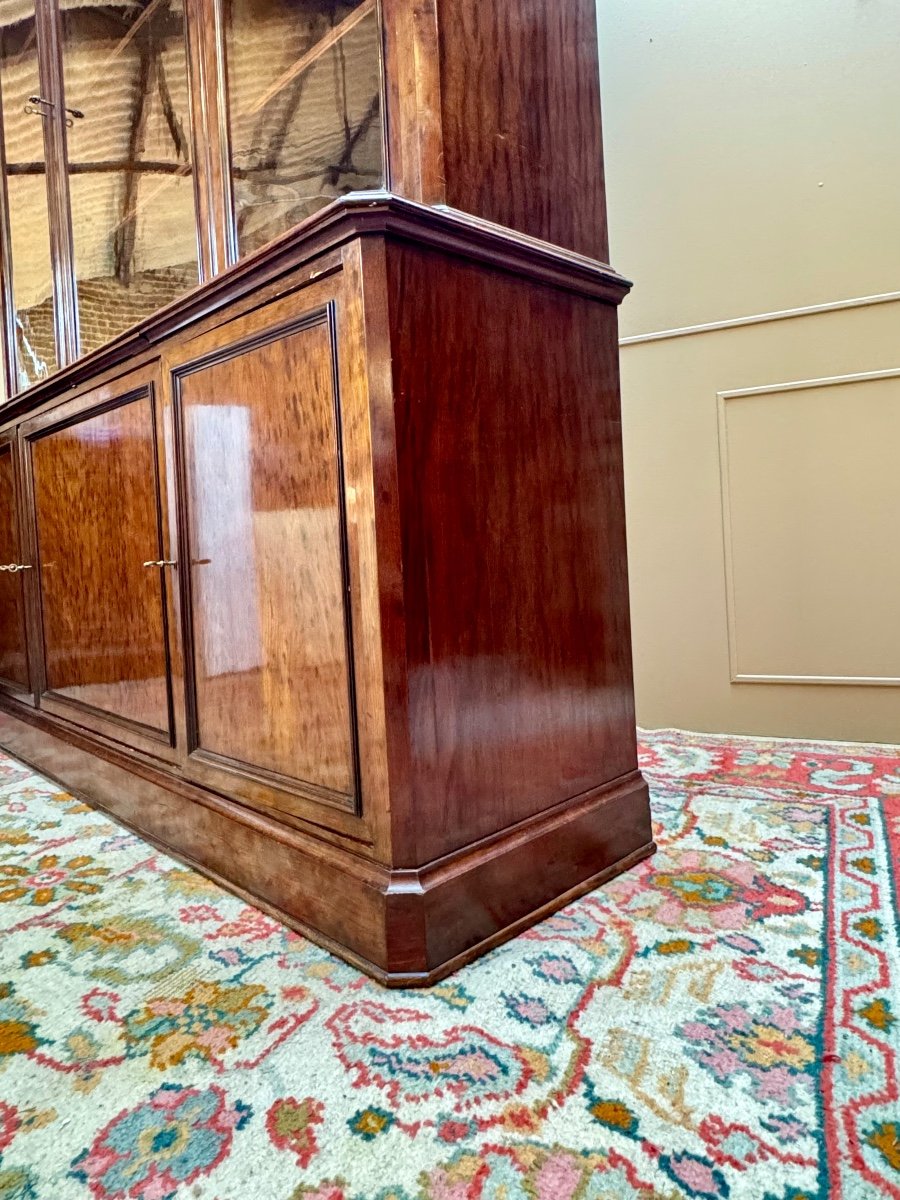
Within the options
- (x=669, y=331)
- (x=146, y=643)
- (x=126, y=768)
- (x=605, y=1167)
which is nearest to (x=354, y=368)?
(x=146, y=643)

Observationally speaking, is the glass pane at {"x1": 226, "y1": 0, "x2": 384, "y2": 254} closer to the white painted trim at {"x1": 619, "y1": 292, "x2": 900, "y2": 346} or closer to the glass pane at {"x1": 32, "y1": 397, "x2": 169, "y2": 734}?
the glass pane at {"x1": 32, "y1": 397, "x2": 169, "y2": 734}

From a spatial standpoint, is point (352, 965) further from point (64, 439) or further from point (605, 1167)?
point (64, 439)

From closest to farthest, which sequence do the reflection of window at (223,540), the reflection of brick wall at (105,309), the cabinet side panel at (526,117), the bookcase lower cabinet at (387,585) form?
the bookcase lower cabinet at (387,585), the cabinet side panel at (526,117), the reflection of window at (223,540), the reflection of brick wall at (105,309)

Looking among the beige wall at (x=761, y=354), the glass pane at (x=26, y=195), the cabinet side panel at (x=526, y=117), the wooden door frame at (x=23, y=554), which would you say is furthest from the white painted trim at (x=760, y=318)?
the wooden door frame at (x=23, y=554)

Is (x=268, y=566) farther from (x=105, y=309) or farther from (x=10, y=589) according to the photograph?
(x=10, y=589)

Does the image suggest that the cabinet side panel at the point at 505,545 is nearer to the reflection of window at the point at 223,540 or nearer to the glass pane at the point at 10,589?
the reflection of window at the point at 223,540

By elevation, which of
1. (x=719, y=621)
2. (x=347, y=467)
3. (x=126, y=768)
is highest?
(x=347, y=467)

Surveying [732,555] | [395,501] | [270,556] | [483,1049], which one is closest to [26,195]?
[270,556]

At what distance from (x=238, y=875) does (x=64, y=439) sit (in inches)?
51.9

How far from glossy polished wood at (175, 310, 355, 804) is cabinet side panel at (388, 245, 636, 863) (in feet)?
0.45

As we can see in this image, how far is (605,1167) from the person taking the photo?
759mm

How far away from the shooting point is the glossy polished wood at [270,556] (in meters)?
1.23

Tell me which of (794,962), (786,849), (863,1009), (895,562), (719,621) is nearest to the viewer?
(863,1009)

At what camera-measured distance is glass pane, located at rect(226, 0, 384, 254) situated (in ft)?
4.37
